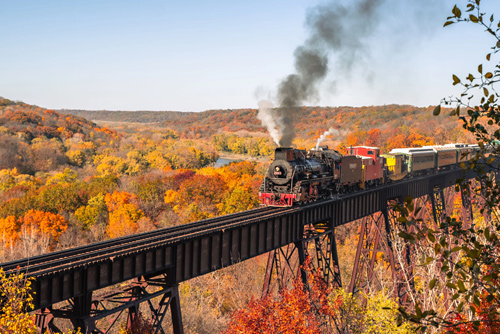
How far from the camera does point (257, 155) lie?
5079 inches

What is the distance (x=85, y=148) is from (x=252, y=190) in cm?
5938

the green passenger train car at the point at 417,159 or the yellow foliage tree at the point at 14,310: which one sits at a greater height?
the green passenger train car at the point at 417,159

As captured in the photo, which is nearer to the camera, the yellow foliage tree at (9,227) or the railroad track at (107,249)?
the railroad track at (107,249)

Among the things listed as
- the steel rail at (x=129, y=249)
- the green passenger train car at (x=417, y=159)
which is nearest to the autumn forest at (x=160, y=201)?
the steel rail at (x=129, y=249)

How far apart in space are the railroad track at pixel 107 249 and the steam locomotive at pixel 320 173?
3765mm

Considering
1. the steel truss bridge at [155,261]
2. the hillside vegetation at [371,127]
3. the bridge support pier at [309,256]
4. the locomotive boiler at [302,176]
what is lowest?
the bridge support pier at [309,256]

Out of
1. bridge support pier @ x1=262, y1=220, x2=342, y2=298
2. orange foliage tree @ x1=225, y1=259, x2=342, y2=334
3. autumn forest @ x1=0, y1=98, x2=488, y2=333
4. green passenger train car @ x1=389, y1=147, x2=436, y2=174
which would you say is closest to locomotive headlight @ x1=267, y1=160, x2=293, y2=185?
bridge support pier @ x1=262, y1=220, x2=342, y2=298

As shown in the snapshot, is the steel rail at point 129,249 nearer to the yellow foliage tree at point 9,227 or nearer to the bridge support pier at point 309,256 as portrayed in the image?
the bridge support pier at point 309,256

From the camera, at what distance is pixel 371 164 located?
1388 inches

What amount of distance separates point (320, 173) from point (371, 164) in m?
8.52

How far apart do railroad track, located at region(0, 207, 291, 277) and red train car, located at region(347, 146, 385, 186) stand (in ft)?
48.1

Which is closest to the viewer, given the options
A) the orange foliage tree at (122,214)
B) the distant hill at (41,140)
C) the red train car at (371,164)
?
the red train car at (371,164)

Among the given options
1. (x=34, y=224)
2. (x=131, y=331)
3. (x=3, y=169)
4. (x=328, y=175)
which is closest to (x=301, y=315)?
(x=131, y=331)

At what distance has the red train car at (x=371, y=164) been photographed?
34406mm
